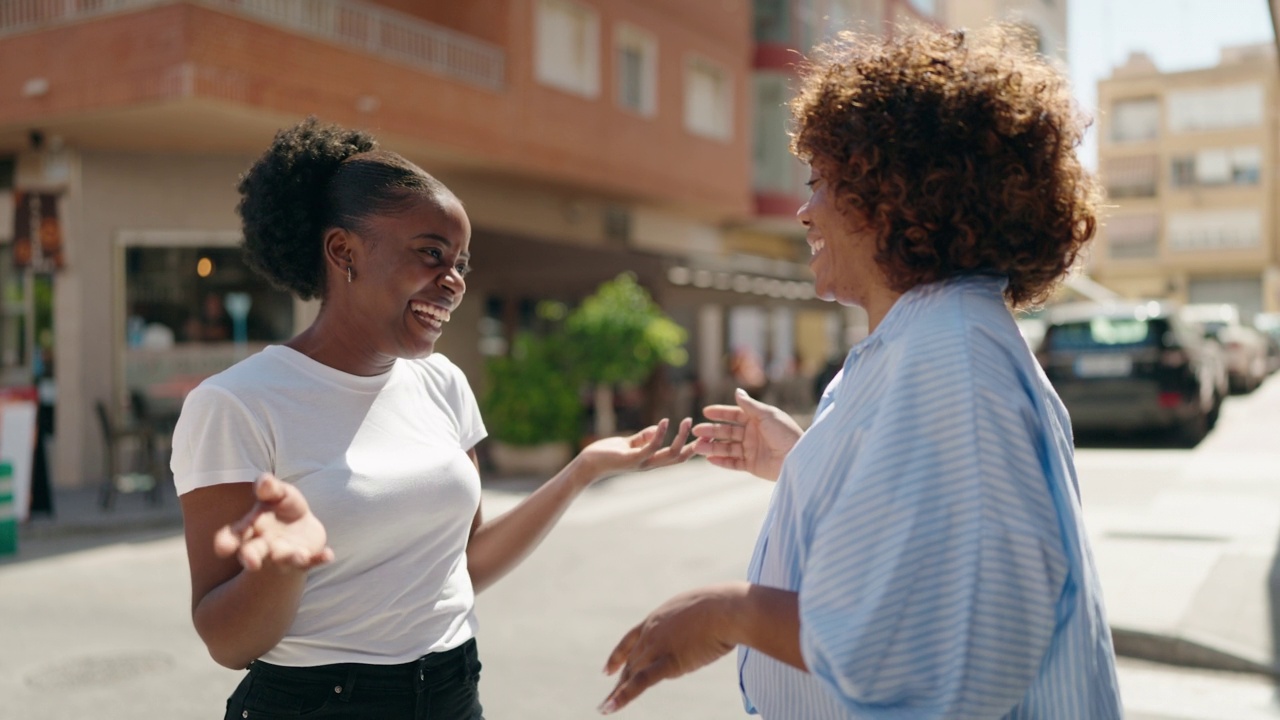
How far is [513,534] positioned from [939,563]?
4.21ft

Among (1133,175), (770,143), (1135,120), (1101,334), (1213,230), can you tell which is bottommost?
(1101,334)

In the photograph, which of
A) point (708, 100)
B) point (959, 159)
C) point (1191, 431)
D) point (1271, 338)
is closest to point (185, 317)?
point (708, 100)

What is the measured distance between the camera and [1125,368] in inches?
546

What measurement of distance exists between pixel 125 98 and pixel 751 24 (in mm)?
15803

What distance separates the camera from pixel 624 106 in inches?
738

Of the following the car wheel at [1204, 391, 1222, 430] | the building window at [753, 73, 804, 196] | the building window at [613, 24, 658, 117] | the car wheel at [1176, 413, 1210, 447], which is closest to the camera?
the car wheel at [1176, 413, 1210, 447]

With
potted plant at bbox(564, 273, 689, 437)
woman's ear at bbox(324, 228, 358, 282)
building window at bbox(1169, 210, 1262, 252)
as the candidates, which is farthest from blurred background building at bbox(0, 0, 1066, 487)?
building window at bbox(1169, 210, 1262, 252)

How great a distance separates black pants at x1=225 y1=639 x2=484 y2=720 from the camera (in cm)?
199

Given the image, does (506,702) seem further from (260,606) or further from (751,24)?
(751,24)

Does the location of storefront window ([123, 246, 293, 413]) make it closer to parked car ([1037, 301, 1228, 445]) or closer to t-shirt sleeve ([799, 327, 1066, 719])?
parked car ([1037, 301, 1228, 445])

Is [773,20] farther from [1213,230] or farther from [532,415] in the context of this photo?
[1213,230]

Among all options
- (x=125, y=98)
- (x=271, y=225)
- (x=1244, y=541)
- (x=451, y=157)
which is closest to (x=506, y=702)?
(x=271, y=225)

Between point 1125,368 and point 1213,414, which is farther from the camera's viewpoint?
point 1213,414

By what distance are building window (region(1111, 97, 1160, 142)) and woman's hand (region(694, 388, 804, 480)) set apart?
195 feet
